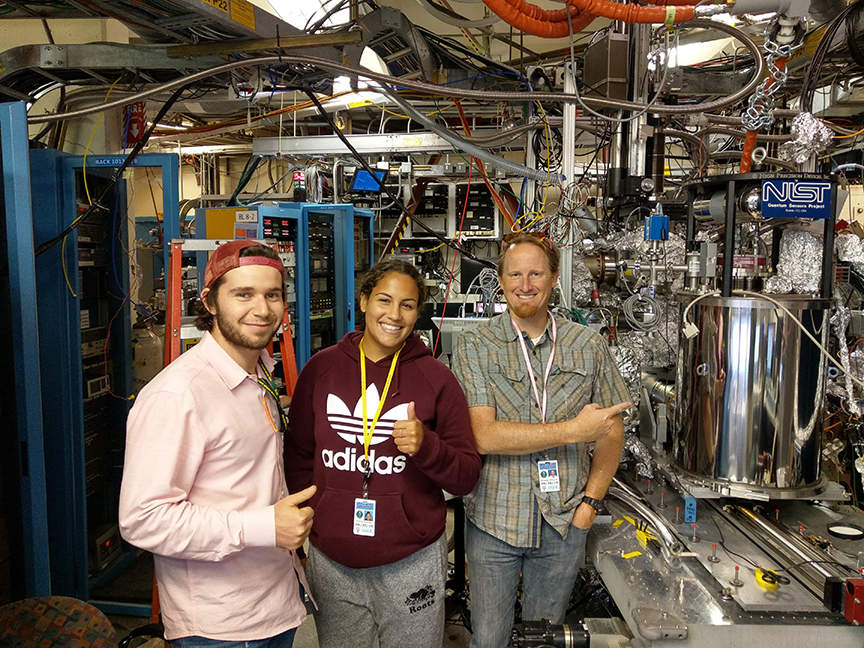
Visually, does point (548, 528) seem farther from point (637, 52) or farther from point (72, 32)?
point (72, 32)

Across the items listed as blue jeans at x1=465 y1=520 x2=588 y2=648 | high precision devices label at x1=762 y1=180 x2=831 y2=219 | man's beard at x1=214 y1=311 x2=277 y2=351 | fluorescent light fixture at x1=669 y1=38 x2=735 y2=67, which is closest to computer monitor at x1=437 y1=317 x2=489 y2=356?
blue jeans at x1=465 y1=520 x2=588 y2=648

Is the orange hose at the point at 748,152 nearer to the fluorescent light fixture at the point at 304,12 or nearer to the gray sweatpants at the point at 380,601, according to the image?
the fluorescent light fixture at the point at 304,12

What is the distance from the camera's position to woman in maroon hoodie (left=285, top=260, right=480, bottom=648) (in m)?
1.52

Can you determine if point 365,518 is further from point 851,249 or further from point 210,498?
point 851,249

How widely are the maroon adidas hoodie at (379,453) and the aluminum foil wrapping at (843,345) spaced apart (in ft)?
4.48

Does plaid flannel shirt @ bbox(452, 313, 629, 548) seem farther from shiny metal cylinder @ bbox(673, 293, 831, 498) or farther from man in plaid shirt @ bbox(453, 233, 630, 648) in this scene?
shiny metal cylinder @ bbox(673, 293, 831, 498)

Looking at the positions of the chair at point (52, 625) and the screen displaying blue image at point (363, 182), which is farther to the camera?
the screen displaying blue image at point (363, 182)

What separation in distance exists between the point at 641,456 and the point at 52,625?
210cm

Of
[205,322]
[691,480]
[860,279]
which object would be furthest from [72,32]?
[860,279]

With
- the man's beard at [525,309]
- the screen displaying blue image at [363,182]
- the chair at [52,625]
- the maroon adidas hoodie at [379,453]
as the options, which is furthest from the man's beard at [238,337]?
the screen displaying blue image at [363,182]

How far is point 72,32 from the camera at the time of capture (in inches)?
130

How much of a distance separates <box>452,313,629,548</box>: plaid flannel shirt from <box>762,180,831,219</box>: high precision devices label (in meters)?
0.67

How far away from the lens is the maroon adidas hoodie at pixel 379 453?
1514mm

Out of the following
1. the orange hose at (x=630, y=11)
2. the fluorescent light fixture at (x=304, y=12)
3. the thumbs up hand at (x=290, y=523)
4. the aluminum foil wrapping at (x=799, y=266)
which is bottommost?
the thumbs up hand at (x=290, y=523)
